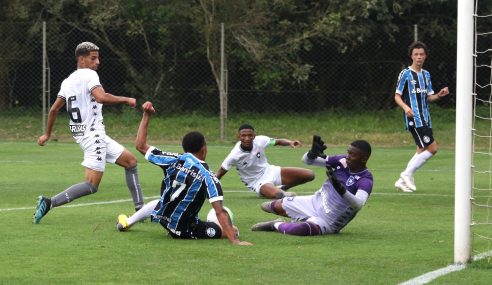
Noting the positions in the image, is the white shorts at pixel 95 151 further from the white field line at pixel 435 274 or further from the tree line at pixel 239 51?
the tree line at pixel 239 51

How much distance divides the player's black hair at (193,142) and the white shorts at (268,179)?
4749mm

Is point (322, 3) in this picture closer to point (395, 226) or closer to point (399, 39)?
point (399, 39)

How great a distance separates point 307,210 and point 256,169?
4.12m

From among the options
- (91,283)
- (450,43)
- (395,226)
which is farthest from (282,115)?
(91,283)

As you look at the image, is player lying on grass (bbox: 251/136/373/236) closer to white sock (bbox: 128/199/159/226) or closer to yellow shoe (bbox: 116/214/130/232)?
white sock (bbox: 128/199/159/226)

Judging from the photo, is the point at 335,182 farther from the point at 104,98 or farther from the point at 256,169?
the point at 256,169

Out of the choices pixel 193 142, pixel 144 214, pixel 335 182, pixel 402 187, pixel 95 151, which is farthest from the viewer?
pixel 402 187

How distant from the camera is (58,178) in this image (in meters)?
18.0

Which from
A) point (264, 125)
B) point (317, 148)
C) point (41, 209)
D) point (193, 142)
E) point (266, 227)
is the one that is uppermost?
point (193, 142)

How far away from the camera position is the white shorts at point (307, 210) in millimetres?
10945

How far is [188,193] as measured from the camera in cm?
1041

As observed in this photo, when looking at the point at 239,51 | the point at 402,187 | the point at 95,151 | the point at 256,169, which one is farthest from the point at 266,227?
the point at 239,51

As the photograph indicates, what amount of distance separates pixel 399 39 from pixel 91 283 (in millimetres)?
23880

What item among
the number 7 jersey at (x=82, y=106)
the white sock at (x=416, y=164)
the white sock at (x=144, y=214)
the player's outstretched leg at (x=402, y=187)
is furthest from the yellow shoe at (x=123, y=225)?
the white sock at (x=416, y=164)
